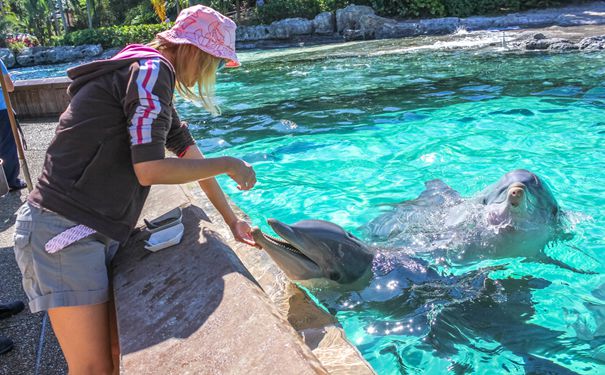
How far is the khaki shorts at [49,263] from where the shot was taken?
1880 millimetres

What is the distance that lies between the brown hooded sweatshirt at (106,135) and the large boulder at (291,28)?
26578 mm

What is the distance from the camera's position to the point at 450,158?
6.75m

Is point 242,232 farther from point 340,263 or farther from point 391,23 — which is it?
point 391,23

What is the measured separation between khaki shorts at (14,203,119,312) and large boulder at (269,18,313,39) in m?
26.7

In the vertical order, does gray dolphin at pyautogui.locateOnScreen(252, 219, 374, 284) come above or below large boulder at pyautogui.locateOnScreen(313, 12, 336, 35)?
below

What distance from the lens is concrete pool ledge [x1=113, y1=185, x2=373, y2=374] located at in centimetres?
168

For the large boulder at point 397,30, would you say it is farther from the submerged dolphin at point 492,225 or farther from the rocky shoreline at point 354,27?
the submerged dolphin at point 492,225

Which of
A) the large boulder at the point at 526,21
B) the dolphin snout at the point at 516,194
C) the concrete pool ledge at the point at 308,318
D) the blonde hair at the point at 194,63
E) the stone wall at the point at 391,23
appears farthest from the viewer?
the stone wall at the point at 391,23

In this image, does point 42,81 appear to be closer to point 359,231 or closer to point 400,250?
point 359,231

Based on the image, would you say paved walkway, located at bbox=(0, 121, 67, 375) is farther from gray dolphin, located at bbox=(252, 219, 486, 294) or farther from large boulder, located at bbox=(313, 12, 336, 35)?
large boulder, located at bbox=(313, 12, 336, 35)

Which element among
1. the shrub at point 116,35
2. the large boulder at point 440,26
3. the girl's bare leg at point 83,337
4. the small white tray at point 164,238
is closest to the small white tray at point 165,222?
the small white tray at point 164,238

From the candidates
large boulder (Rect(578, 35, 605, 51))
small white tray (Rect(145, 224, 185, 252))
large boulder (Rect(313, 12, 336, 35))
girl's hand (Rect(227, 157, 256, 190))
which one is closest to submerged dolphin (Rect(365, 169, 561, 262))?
girl's hand (Rect(227, 157, 256, 190))

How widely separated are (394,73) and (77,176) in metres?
11.9

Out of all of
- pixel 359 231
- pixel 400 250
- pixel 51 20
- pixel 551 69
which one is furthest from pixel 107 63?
pixel 51 20
